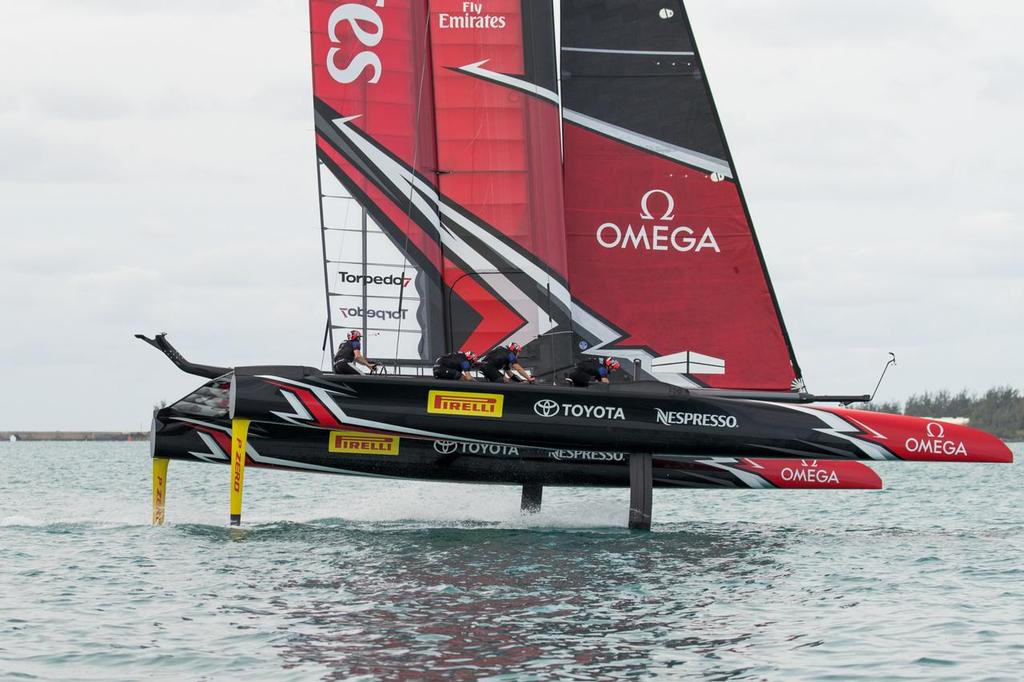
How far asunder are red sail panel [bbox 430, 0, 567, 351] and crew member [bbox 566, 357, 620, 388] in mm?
1218

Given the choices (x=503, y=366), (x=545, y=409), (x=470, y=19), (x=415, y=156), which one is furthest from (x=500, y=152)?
(x=545, y=409)

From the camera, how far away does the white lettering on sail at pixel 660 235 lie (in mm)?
16859

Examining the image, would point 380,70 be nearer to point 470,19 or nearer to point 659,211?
point 470,19

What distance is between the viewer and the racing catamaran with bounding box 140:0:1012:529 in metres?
16.3

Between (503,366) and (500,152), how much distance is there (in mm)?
2925

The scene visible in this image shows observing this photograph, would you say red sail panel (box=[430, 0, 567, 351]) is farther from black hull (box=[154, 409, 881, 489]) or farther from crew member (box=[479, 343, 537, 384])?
black hull (box=[154, 409, 881, 489])

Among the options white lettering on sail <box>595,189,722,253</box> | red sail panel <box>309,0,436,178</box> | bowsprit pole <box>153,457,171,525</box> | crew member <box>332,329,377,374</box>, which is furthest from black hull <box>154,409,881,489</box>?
red sail panel <box>309,0,436,178</box>

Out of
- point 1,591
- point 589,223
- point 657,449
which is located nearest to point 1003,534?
point 657,449

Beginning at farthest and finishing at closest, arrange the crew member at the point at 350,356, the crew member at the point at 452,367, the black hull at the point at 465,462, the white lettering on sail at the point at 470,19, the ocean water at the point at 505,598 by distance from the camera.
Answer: the white lettering on sail at the point at 470,19
the black hull at the point at 465,462
the crew member at the point at 350,356
the crew member at the point at 452,367
the ocean water at the point at 505,598

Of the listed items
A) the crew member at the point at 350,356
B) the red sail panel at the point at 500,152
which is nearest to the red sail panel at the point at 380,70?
the red sail panel at the point at 500,152

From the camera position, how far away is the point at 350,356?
15594 millimetres

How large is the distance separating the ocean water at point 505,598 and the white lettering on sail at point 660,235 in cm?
337

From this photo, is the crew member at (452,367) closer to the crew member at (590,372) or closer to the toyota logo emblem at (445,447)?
the toyota logo emblem at (445,447)

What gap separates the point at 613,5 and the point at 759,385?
4919 millimetres
